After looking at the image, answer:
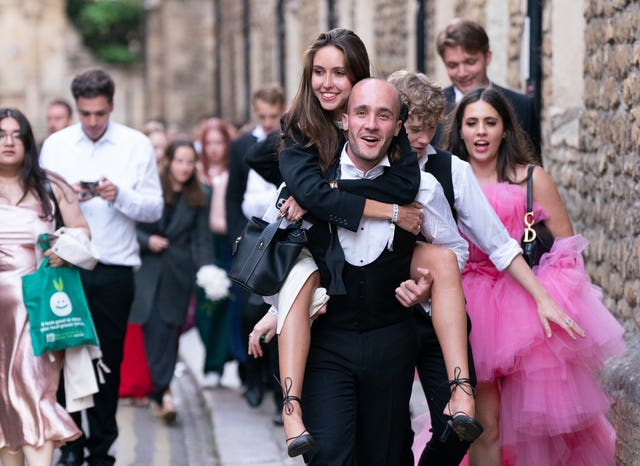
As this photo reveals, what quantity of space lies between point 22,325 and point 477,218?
8.02ft

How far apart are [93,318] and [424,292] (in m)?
2.95

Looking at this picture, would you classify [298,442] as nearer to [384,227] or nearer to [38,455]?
[384,227]

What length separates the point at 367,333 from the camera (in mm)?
4910

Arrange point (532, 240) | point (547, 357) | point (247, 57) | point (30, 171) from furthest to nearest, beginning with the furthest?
point (247, 57) < point (30, 171) < point (532, 240) < point (547, 357)

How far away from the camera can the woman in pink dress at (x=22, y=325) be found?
6410mm

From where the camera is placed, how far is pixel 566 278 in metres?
5.66

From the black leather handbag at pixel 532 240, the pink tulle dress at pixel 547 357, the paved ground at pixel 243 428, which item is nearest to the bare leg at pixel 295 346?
the pink tulle dress at pixel 547 357

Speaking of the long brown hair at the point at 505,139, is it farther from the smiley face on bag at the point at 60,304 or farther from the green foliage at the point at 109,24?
the green foliage at the point at 109,24

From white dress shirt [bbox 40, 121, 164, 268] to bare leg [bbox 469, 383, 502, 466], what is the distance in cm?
254

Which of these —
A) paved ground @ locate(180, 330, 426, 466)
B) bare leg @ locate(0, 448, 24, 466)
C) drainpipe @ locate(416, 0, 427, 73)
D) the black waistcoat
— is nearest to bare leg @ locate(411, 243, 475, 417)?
the black waistcoat

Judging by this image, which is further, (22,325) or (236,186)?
(236,186)

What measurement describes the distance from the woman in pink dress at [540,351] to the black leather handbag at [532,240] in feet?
0.11

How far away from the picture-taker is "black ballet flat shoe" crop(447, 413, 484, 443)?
15.7 feet

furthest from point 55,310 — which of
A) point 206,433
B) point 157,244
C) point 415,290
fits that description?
point 157,244
